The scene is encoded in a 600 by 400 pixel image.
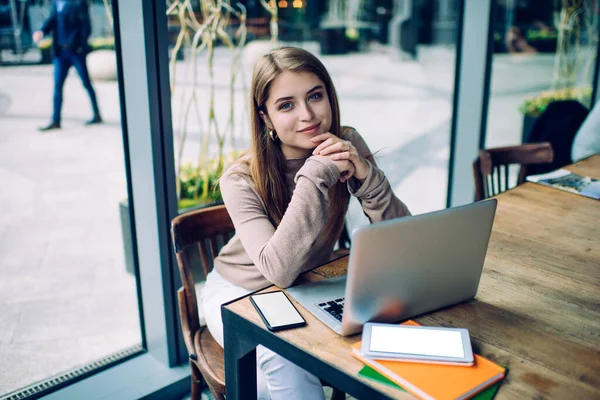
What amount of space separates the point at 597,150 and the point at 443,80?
25.2 ft

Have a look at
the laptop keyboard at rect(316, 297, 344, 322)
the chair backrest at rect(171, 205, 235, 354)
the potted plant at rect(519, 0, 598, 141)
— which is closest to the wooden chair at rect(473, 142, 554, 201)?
the chair backrest at rect(171, 205, 235, 354)

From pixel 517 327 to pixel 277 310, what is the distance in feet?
1.60

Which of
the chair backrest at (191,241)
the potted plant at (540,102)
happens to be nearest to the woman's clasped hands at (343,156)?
the chair backrest at (191,241)

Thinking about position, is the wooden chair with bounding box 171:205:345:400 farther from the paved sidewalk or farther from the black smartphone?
the paved sidewalk

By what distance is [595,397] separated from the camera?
92cm

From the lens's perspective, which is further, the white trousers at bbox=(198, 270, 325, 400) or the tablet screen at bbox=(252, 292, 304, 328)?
the white trousers at bbox=(198, 270, 325, 400)

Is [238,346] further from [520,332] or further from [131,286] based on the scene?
[131,286]

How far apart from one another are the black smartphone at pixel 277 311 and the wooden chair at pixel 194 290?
35cm

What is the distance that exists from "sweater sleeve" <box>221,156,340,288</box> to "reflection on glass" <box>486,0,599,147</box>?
2.05m

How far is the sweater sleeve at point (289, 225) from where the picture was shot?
4.29 ft

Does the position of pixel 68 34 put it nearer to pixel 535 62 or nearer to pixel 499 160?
pixel 499 160

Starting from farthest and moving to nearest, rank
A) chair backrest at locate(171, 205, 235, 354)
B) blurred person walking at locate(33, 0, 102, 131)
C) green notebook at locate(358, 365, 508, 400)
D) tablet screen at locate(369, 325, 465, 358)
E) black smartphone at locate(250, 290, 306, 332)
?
1. blurred person walking at locate(33, 0, 102, 131)
2. chair backrest at locate(171, 205, 235, 354)
3. black smartphone at locate(250, 290, 306, 332)
4. tablet screen at locate(369, 325, 465, 358)
5. green notebook at locate(358, 365, 508, 400)

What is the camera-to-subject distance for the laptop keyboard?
1.17 meters

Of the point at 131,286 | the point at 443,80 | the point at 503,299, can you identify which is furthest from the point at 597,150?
the point at 443,80
